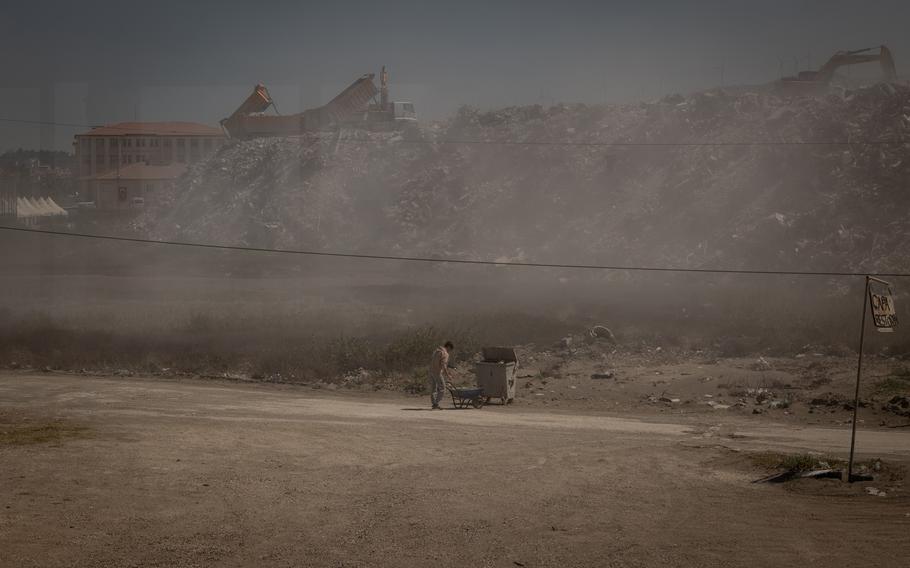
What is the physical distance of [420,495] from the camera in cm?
1257

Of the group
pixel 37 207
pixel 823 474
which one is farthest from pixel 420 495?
pixel 37 207

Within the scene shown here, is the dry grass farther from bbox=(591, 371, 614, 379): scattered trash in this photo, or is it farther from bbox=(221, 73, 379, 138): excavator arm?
bbox=(221, 73, 379, 138): excavator arm

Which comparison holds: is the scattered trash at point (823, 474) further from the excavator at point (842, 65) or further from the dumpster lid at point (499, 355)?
the excavator at point (842, 65)

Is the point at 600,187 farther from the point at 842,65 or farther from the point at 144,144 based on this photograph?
the point at 144,144

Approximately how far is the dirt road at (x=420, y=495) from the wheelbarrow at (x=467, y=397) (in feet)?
4.59

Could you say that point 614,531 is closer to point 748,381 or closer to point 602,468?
point 602,468

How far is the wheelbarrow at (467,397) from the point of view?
19938 mm

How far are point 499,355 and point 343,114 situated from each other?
46255 millimetres

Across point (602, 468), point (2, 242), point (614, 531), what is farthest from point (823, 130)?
point (2, 242)

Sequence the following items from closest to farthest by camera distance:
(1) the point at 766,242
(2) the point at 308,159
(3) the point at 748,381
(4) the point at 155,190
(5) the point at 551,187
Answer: (3) the point at 748,381
(1) the point at 766,242
(5) the point at 551,187
(2) the point at 308,159
(4) the point at 155,190

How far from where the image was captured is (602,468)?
14109 mm

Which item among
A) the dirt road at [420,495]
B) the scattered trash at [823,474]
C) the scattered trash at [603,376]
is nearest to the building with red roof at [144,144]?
the scattered trash at [603,376]

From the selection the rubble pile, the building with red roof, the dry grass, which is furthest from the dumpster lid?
the building with red roof

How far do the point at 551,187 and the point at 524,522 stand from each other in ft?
Answer: 141
